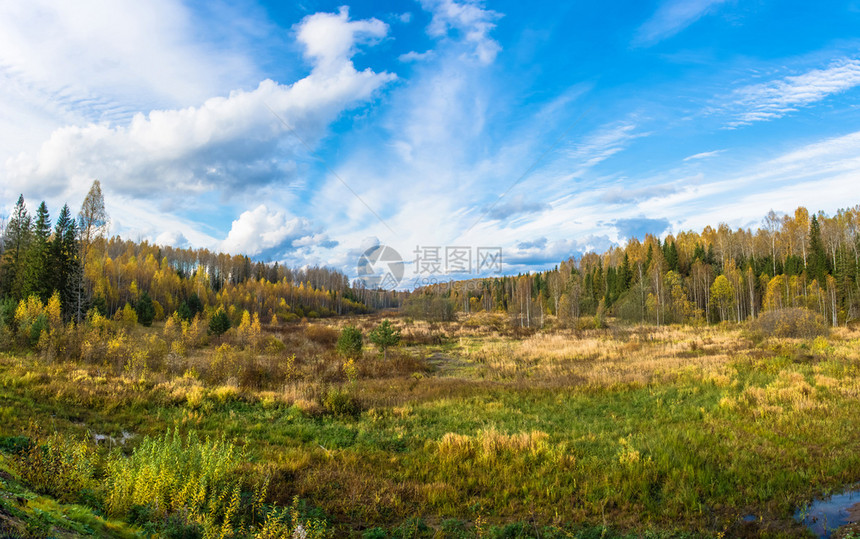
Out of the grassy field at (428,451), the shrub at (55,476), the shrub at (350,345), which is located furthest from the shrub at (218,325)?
the shrub at (55,476)

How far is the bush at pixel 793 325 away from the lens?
25359 mm

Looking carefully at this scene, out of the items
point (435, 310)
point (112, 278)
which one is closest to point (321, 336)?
point (435, 310)

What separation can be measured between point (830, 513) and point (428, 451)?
22.0ft

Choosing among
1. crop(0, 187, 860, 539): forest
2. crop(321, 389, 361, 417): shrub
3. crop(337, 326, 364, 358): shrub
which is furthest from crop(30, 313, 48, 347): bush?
crop(321, 389, 361, 417): shrub

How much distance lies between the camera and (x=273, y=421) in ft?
34.8

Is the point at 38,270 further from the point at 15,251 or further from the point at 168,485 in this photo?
the point at 168,485

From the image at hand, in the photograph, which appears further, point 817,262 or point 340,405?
point 817,262

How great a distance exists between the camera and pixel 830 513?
238 inches

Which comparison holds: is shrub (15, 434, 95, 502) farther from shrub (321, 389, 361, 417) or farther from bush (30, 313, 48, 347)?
bush (30, 313, 48, 347)

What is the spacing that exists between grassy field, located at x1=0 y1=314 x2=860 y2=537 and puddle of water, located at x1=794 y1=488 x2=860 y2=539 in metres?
0.19

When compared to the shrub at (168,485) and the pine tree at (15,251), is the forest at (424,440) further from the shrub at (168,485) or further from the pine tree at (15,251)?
the pine tree at (15,251)

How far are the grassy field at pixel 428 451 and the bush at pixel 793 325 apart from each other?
36.6 feet

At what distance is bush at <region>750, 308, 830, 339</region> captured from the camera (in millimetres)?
25359

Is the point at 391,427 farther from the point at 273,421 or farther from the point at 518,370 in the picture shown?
the point at 518,370
